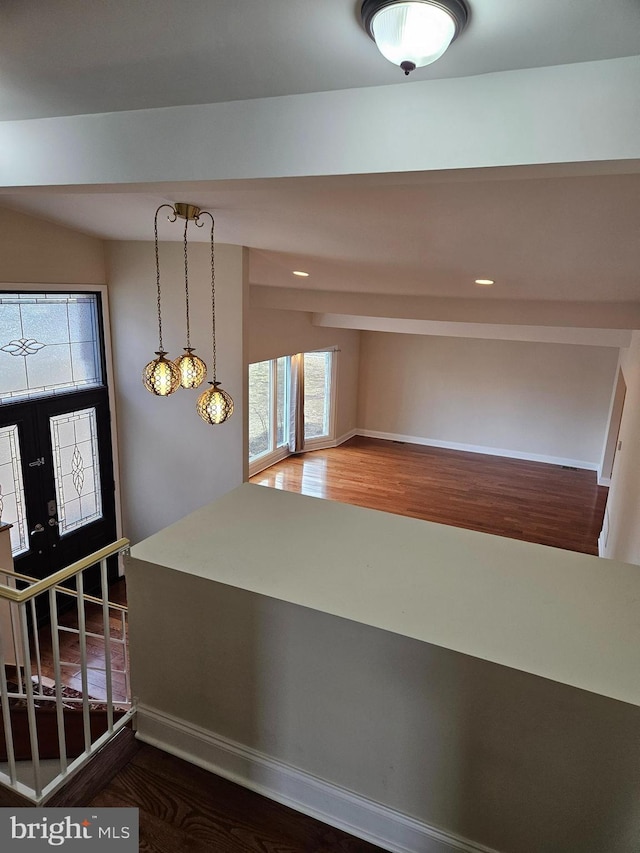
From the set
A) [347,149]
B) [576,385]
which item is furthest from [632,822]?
[576,385]

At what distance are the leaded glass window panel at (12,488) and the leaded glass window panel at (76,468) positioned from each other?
1.17 ft

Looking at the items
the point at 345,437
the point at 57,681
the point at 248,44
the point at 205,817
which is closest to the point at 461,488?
the point at 345,437

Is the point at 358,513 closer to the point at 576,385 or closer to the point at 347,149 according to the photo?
the point at 347,149

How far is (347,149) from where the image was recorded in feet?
5.28

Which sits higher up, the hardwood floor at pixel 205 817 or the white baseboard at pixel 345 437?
the hardwood floor at pixel 205 817

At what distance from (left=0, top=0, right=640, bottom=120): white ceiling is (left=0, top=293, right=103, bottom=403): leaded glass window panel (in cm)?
273

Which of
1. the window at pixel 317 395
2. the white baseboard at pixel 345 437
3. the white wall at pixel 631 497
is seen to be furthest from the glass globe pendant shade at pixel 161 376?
the white baseboard at pixel 345 437

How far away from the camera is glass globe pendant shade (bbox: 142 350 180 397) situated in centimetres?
305

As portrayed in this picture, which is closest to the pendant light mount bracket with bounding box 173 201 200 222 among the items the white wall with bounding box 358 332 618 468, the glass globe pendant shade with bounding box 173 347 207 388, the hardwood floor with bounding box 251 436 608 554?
the glass globe pendant shade with bounding box 173 347 207 388

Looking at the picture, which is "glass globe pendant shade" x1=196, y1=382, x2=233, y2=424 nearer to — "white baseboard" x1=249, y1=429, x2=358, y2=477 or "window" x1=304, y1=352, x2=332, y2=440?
"white baseboard" x1=249, y1=429, x2=358, y2=477

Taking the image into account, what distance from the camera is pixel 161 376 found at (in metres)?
3.06

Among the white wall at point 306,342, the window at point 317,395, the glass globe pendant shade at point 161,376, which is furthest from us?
the window at point 317,395

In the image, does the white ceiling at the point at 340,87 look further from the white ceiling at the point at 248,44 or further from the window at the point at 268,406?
the window at the point at 268,406

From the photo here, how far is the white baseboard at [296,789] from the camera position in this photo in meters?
1.80
